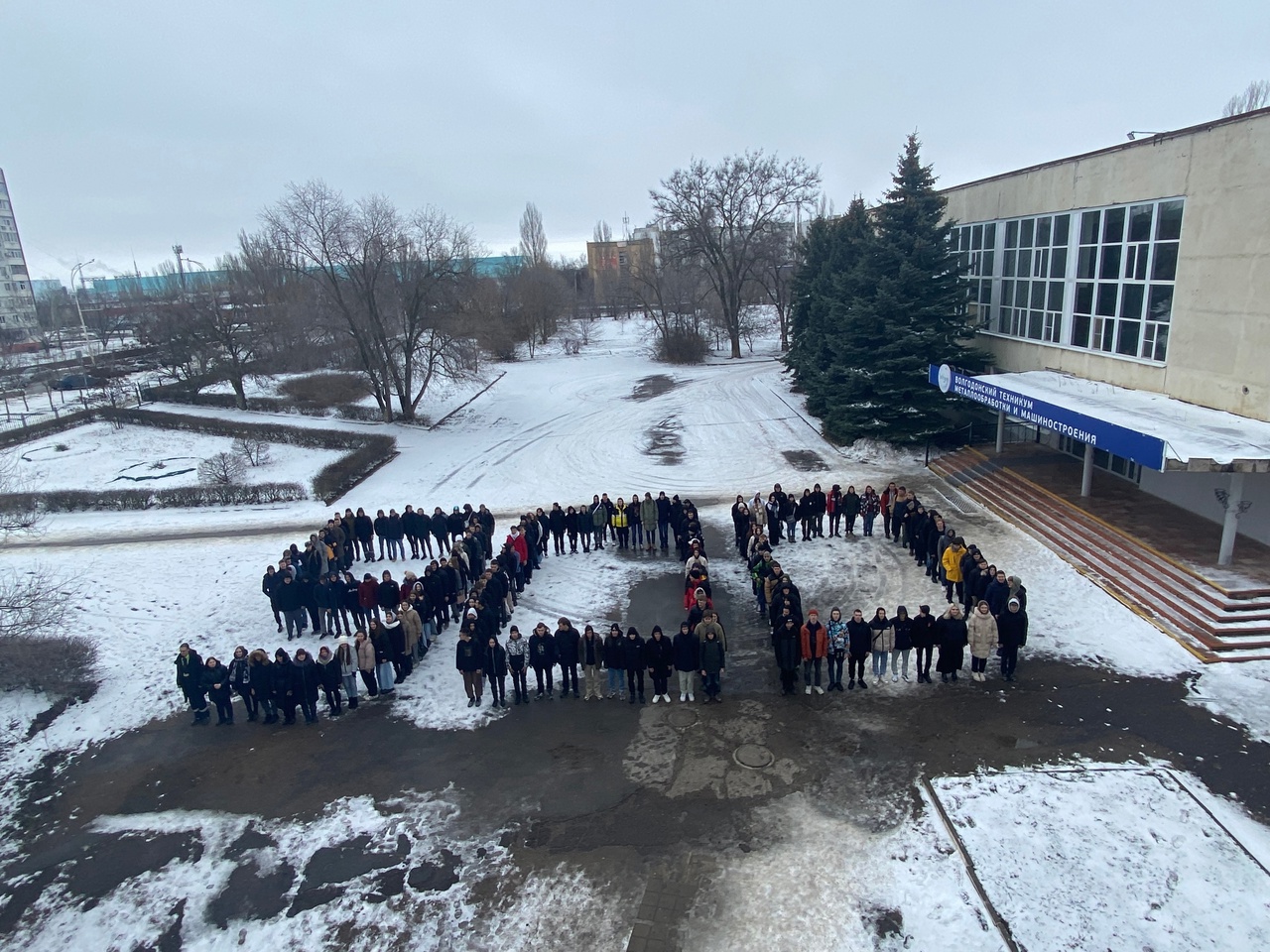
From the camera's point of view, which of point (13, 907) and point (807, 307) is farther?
point (807, 307)

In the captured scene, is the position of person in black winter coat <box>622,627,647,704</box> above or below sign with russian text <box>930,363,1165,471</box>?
below

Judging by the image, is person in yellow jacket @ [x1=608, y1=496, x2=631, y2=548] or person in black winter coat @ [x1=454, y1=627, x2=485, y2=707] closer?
person in black winter coat @ [x1=454, y1=627, x2=485, y2=707]

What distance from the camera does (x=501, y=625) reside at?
13.3m

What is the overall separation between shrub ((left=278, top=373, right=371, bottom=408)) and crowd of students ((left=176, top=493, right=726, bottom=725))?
70.7ft

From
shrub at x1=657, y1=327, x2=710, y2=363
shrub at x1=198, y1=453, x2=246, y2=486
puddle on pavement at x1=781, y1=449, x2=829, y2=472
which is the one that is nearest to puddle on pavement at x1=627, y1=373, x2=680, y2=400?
shrub at x1=657, y1=327, x2=710, y2=363

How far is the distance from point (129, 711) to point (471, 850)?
714cm

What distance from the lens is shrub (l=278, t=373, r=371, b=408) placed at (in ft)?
118

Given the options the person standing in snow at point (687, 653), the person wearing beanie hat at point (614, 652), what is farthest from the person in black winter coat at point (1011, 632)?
the person wearing beanie hat at point (614, 652)

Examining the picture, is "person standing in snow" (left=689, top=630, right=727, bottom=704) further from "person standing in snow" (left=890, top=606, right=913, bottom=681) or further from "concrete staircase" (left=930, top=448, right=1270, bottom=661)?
"concrete staircase" (left=930, top=448, right=1270, bottom=661)

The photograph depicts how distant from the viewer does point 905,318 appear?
868 inches

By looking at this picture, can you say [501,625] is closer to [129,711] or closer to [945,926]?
[129,711]

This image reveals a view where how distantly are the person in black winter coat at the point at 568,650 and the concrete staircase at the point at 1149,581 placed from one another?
921 cm

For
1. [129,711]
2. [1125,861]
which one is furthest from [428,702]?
[1125,861]

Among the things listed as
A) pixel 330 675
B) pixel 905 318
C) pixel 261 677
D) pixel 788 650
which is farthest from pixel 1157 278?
pixel 261 677
